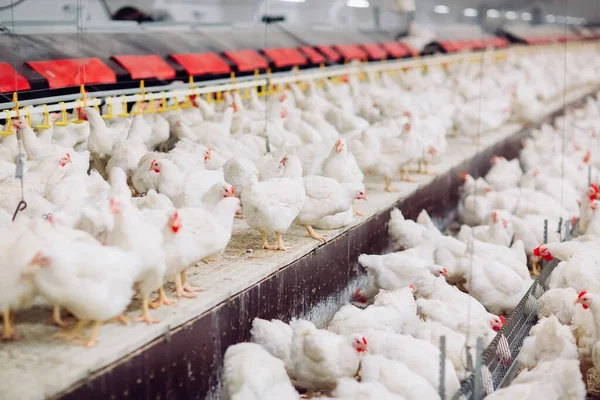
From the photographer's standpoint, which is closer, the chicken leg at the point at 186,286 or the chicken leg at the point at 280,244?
the chicken leg at the point at 186,286

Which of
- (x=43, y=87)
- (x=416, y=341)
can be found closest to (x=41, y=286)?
(x=416, y=341)

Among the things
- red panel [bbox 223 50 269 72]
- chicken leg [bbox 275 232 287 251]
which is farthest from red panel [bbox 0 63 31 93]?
red panel [bbox 223 50 269 72]

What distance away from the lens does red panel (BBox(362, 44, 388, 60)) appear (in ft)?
48.4

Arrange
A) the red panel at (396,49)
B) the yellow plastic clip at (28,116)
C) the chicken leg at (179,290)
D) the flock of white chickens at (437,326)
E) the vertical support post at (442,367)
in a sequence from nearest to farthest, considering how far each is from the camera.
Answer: the vertical support post at (442,367) → the flock of white chickens at (437,326) → the chicken leg at (179,290) → the yellow plastic clip at (28,116) → the red panel at (396,49)

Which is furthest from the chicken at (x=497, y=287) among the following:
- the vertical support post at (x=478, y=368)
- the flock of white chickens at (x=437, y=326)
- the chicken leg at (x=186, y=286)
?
the chicken leg at (x=186, y=286)

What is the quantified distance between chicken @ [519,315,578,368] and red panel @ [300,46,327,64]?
8262 mm

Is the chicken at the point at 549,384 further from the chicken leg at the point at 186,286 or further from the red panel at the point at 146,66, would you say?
the red panel at the point at 146,66

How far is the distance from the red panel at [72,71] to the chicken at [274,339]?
3683 mm

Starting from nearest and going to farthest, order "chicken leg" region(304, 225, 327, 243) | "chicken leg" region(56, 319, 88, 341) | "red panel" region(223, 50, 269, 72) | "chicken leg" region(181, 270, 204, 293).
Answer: "chicken leg" region(56, 319, 88, 341) → "chicken leg" region(181, 270, 204, 293) → "chicken leg" region(304, 225, 327, 243) → "red panel" region(223, 50, 269, 72)

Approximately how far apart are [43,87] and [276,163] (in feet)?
7.98

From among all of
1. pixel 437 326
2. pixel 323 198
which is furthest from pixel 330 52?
pixel 437 326

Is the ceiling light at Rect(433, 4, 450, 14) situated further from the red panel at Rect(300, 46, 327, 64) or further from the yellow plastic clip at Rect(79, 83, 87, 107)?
the yellow plastic clip at Rect(79, 83, 87, 107)

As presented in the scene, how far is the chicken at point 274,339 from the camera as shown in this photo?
449cm

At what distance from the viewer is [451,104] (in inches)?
463
